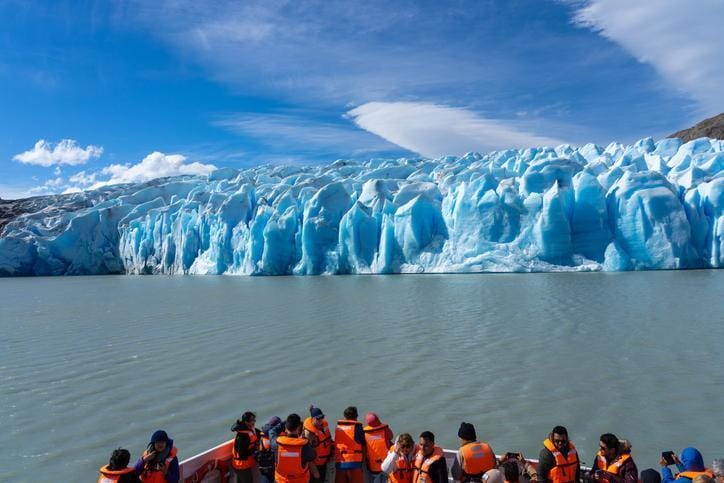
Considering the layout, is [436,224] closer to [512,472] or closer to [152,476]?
[512,472]

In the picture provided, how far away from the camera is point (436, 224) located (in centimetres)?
3033

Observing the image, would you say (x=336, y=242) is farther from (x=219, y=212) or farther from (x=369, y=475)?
(x=369, y=475)

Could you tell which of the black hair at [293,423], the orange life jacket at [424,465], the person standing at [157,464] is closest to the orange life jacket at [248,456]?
the black hair at [293,423]

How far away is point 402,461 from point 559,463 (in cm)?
98

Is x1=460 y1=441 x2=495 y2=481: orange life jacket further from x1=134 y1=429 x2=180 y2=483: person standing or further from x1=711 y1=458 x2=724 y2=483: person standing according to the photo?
x1=134 y1=429 x2=180 y2=483: person standing

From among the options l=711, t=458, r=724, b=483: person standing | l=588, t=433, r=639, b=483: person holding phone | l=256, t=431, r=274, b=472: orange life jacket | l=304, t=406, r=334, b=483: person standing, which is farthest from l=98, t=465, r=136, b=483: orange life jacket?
l=711, t=458, r=724, b=483: person standing

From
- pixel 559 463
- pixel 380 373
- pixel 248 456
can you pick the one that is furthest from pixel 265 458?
pixel 380 373

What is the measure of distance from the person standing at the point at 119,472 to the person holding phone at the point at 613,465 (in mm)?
2885

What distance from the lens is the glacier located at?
26.4 metres

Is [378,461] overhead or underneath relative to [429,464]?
underneath

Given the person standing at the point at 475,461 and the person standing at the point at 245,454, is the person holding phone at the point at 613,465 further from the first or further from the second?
the person standing at the point at 245,454

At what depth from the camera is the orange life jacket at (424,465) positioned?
Result: 11.0 feet

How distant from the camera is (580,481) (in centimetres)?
350

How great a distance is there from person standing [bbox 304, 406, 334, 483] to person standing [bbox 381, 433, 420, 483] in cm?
57
